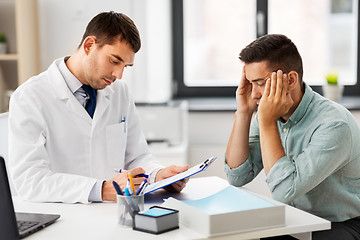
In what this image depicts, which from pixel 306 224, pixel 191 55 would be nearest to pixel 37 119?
pixel 306 224

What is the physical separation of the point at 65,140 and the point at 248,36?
2337 mm

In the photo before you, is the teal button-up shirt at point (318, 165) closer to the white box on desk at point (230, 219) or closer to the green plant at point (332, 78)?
the white box on desk at point (230, 219)

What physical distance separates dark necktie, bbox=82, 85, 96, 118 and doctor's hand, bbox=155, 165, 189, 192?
36 cm

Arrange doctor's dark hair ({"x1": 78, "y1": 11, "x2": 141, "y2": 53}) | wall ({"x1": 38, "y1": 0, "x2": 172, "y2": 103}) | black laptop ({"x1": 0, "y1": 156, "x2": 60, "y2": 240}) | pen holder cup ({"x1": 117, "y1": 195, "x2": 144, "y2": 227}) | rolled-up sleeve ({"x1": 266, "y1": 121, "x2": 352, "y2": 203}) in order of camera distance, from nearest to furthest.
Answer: black laptop ({"x1": 0, "y1": 156, "x2": 60, "y2": 240}), pen holder cup ({"x1": 117, "y1": 195, "x2": 144, "y2": 227}), rolled-up sleeve ({"x1": 266, "y1": 121, "x2": 352, "y2": 203}), doctor's dark hair ({"x1": 78, "y1": 11, "x2": 141, "y2": 53}), wall ({"x1": 38, "y1": 0, "x2": 172, "y2": 103})

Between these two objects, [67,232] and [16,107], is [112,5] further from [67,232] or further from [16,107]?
[67,232]

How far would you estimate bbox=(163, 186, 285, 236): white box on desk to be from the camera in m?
1.37

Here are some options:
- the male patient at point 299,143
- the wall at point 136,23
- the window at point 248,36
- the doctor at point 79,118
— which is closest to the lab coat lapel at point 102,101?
the doctor at point 79,118

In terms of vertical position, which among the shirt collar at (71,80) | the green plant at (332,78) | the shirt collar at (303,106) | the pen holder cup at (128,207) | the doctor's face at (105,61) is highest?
the doctor's face at (105,61)

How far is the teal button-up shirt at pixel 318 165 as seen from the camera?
1.70 metres

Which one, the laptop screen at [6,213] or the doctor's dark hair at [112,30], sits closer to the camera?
the laptop screen at [6,213]

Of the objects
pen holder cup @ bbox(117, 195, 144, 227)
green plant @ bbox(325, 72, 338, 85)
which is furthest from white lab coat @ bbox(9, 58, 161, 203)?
green plant @ bbox(325, 72, 338, 85)

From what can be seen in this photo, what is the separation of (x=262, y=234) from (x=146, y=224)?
31cm

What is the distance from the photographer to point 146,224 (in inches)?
55.1

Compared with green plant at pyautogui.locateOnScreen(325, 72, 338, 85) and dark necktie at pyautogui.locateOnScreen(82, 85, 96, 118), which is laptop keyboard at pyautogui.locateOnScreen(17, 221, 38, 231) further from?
green plant at pyautogui.locateOnScreen(325, 72, 338, 85)
